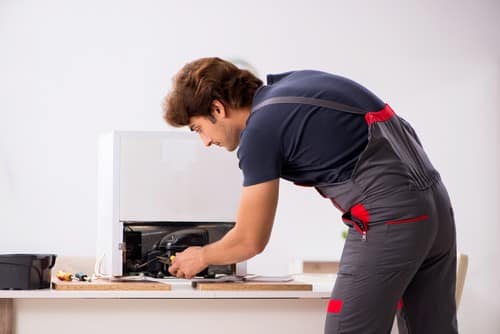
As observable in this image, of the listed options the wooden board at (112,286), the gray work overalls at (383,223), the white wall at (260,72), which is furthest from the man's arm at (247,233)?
the white wall at (260,72)

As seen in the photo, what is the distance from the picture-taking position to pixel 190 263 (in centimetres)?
178

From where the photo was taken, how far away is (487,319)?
205 inches

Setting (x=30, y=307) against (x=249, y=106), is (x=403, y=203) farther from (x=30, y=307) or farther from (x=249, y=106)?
(x=30, y=307)

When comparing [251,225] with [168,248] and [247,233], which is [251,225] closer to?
[247,233]

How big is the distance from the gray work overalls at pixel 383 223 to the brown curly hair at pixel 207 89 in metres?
0.14

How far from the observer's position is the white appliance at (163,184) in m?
2.59

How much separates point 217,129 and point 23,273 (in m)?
0.89

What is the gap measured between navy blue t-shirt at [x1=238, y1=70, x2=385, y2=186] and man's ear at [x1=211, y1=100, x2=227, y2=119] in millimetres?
137

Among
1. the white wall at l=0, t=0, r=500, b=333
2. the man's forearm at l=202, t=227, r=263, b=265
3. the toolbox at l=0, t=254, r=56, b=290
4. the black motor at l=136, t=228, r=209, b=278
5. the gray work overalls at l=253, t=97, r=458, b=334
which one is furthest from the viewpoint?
the white wall at l=0, t=0, r=500, b=333

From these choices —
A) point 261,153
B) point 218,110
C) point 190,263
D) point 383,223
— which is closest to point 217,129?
point 218,110

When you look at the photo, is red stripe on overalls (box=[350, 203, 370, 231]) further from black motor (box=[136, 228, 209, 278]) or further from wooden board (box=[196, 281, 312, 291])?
black motor (box=[136, 228, 209, 278])

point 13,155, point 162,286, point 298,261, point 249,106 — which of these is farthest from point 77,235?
point 249,106

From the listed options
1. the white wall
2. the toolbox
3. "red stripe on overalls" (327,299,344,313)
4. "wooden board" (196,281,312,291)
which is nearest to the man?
"red stripe on overalls" (327,299,344,313)

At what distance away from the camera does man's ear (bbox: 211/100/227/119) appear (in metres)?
1.76
